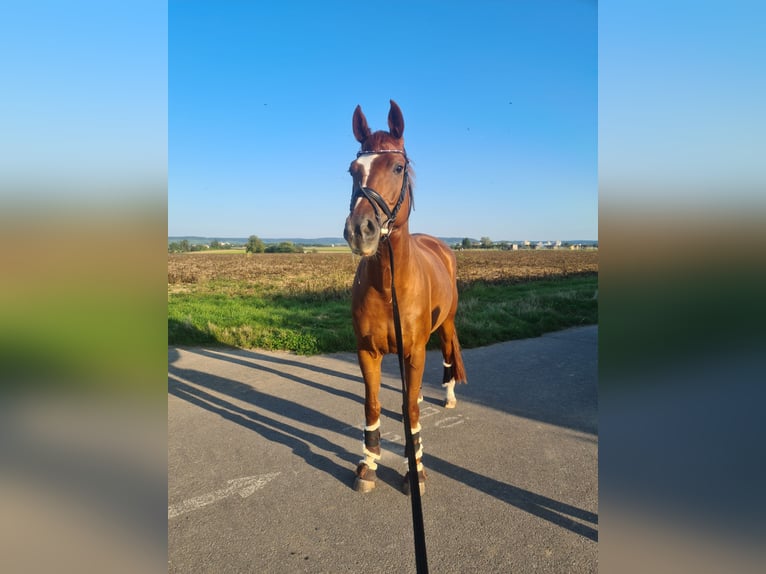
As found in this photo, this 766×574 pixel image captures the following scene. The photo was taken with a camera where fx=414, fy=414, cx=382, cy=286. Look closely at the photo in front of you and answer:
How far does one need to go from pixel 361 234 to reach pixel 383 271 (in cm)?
66

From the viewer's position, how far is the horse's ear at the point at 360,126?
2832 mm

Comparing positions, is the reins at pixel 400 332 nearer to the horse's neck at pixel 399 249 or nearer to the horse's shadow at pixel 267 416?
the horse's neck at pixel 399 249

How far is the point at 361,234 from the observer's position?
89.5 inches

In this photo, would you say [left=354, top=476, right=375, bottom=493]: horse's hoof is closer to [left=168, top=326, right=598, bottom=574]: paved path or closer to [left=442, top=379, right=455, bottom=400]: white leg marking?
[left=168, top=326, right=598, bottom=574]: paved path

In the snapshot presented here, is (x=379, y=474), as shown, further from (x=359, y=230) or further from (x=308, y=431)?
(x=359, y=230)

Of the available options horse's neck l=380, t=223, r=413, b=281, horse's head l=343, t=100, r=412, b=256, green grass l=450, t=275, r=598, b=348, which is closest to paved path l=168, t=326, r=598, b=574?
horse's neck l=380, t=223, r=413, b=281

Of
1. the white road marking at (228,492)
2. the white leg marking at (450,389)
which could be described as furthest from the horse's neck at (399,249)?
the white leg marking at (450,389)

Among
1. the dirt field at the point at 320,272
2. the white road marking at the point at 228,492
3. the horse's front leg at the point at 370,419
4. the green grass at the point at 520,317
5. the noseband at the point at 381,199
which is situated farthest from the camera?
the dirt field at the point at 320,272

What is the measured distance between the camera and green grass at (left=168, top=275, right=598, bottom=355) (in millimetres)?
8016
